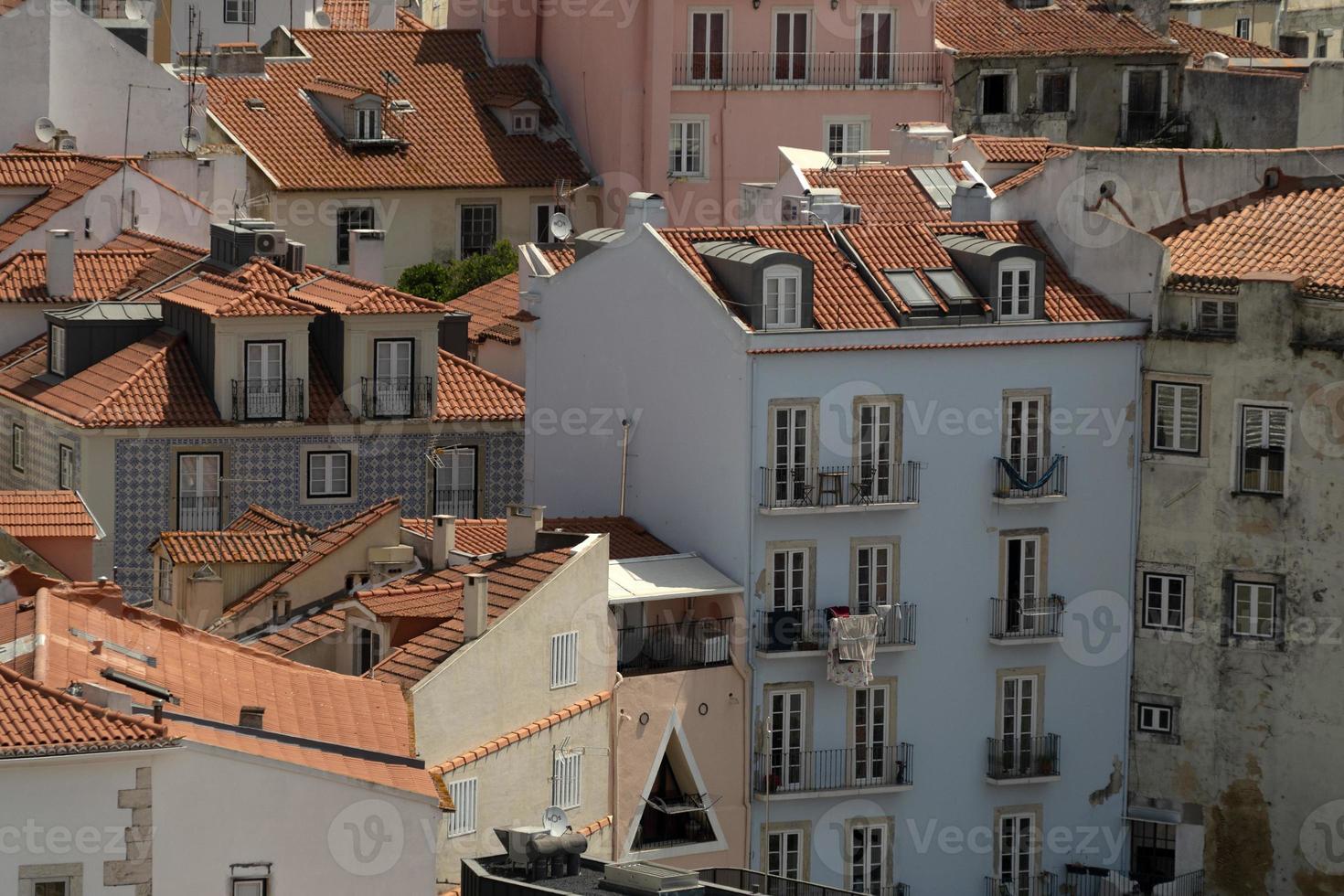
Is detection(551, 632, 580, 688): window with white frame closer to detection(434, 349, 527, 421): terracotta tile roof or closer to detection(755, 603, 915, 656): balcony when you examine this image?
detection(755, 603, 915, 656): balcony

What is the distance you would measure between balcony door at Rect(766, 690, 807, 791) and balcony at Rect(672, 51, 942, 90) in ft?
107

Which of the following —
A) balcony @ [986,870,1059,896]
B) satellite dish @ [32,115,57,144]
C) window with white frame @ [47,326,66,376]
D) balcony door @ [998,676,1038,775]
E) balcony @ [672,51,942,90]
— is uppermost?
balcony @ [672,51,942,90]

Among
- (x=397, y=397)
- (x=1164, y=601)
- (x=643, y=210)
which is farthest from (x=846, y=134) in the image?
(x=1164, y=601)

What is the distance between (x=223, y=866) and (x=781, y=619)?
660 inches

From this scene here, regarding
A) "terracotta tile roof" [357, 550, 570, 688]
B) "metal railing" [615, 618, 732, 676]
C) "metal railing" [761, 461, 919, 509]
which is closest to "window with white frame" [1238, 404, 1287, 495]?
"metal railing" [761, 461, 919, 509]

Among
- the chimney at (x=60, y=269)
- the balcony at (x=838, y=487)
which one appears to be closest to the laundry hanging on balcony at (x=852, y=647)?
the balcony at (x=838, y=487)

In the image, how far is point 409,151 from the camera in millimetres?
93312

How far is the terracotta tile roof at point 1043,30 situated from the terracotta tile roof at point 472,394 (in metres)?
25.1

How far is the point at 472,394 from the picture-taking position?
73.9 metres

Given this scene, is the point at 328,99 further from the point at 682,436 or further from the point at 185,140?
the point at 682,436

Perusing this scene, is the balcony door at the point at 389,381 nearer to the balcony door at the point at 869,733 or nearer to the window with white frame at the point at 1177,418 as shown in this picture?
the balcony door at the point at 869,733

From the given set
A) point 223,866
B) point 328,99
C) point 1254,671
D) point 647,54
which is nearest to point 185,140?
point 328,99

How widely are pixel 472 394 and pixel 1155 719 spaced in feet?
53.9

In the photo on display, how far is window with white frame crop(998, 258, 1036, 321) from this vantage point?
2534 inches
